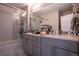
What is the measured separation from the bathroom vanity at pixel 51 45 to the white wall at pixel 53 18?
0.58 ft

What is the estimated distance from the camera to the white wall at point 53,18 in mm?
1423

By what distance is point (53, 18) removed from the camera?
1.44 m

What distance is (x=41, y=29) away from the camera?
62.5 inches

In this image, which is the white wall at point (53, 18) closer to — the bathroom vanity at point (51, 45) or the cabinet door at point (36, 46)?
the bathroom vanity at point (51, 45)

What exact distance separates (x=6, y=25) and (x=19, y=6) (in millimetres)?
416

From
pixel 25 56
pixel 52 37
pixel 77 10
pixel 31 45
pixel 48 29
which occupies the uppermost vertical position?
pixel 77 10

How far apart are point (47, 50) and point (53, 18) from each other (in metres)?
0.56

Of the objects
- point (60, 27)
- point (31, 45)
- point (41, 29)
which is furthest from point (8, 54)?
point (60, 27)

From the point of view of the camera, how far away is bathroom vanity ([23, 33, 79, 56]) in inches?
42.9

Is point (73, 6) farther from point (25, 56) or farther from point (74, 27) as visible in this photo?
point (25, 56)

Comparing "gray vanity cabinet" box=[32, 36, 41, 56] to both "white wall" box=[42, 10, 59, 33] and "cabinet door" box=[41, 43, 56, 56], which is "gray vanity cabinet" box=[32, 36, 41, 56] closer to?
"cabinet door" box=[41, 43, 56, 56]

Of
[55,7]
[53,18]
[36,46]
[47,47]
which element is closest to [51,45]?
[47,47]

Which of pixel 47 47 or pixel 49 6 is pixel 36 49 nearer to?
pixel 47 47

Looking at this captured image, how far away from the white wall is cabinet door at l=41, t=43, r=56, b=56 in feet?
1.01
